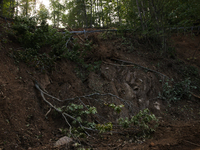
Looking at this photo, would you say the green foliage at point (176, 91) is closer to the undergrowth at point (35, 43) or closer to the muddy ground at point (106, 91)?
the muddy ground at point (106, 91)

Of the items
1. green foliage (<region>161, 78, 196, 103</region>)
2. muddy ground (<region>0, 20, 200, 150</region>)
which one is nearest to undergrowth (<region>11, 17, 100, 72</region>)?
muddy ground (<region>0, 20, 200, 150</region>)

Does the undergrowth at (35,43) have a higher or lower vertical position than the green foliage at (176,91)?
higher

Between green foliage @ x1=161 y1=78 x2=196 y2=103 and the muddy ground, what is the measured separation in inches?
10.0

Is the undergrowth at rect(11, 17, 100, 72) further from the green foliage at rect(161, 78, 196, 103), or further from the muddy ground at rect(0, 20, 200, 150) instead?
the green foliage at rect(161, 78, 196, 103)

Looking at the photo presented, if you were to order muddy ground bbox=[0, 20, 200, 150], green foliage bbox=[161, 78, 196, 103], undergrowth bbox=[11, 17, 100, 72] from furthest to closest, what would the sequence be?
1. green foliage bbox=[161, 78, 196, 103]
2. undergrowth bbox=[11, 17, 100, 72]
3. muddy ground bbox=[0, 20, 200, 150]

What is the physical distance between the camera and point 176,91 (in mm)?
7844

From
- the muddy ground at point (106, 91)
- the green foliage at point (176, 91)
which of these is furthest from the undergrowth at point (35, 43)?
the green foliage at point (176, 91)

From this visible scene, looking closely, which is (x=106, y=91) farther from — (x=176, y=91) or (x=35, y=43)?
(x=176, y=91)

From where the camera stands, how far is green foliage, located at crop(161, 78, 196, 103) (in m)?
7.59

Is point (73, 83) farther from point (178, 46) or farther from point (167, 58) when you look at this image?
point (178, 46)

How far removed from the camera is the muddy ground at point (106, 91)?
10.5ft

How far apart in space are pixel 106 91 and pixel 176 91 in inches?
165

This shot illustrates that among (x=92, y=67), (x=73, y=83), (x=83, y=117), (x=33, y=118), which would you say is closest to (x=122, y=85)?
(x=92, y=67)

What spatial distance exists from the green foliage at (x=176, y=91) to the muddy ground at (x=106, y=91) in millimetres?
253
